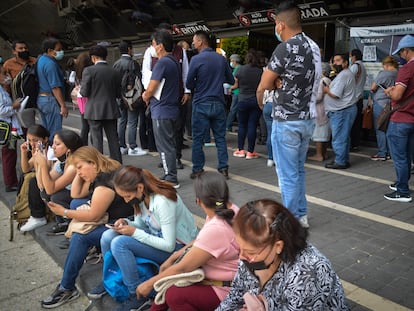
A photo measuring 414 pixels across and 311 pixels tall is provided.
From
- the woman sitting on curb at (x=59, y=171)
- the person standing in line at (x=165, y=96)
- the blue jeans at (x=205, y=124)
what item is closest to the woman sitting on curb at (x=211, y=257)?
the woman sitting on curb at (x=59, y=171)

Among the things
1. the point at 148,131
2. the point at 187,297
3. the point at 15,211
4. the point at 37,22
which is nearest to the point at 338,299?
the point at 187,297

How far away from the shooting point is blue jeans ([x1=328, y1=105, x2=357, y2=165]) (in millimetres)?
5871

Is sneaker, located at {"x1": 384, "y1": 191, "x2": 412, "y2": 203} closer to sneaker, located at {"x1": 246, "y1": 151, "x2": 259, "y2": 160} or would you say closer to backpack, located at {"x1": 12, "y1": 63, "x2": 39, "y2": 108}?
sneaker, located at {"x1": 246, "y1": 151, "x2": 259, "y2": 160}

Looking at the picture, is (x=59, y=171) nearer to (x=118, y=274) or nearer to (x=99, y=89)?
(x=118, y=274)

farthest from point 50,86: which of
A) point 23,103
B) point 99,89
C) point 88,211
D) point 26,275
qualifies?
point 88,211

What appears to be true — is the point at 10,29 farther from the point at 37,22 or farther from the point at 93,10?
the point at 93,10

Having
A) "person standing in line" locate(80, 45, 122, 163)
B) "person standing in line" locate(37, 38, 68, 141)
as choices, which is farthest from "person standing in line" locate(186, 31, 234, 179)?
"person standing in line" locate(37, 38, 68, 141)

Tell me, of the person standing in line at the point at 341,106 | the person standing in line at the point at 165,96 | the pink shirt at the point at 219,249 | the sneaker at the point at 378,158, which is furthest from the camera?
the sneaker at the point at 378,158

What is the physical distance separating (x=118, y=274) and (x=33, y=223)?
5.92 ft

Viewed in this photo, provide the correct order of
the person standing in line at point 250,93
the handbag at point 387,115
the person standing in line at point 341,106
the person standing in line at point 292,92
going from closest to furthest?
1. the person standing in line at point 292,92
2. the handbag at point 387,115
3. the person standing in line at point 341,106
4. the person standing in line at point 250,93

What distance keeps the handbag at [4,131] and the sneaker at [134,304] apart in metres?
3.28

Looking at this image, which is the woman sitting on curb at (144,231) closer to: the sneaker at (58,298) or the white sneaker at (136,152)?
the sneaker at (58,298)

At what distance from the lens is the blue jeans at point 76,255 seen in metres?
2.87

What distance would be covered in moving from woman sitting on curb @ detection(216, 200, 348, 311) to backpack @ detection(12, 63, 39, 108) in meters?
4.45
